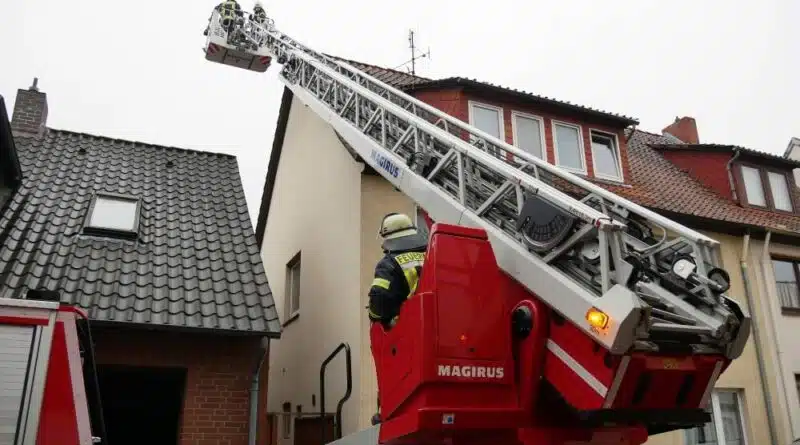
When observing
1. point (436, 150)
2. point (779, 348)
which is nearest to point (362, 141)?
point (436, 150)

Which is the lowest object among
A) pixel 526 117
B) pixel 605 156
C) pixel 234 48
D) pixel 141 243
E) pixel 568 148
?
A: pixel 141 243

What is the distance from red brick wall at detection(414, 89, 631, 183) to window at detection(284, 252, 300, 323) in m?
3.63

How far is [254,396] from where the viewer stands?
308 inches

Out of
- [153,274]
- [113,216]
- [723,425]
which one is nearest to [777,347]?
[723,425]

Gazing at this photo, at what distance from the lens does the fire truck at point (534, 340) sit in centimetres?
374

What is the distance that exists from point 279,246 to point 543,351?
33.5 ft

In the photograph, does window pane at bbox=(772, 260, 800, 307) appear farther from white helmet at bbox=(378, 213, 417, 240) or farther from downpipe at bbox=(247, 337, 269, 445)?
white helmet at bbox=(378, 213, 417, 240)

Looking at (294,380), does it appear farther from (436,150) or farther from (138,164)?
(436,150)

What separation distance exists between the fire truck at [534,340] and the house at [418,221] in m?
4.36

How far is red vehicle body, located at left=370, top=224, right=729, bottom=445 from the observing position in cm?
377

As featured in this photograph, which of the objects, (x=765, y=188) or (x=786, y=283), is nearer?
(x=786, y=283)

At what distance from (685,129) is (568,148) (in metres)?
8.76

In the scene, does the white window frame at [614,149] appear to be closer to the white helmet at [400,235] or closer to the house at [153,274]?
the house at [153,274]

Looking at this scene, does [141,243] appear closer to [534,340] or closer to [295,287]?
[295,287]
